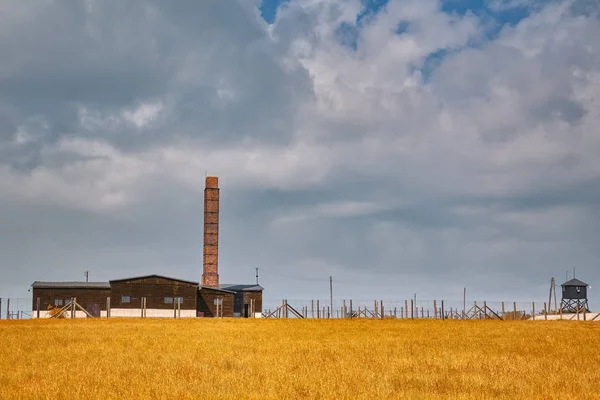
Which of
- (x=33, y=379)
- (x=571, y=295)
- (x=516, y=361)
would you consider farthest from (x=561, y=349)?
(x=571, y=295)

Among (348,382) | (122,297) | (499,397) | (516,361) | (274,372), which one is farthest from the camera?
(122,297)

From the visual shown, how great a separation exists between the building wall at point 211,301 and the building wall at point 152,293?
271cm

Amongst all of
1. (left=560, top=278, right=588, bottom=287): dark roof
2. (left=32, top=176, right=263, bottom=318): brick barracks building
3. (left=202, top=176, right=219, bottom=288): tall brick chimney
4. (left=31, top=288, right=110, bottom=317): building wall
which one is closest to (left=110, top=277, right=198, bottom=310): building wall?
(left=32, top=176, right=263, bottom=318): brick barracks building

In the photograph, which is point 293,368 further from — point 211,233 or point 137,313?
point 211,233

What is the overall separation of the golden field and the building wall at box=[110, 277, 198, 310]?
45.4 m

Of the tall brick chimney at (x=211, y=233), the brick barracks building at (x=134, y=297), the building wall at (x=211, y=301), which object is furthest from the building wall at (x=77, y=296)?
the tall brick chimney at (x=211, y=233)

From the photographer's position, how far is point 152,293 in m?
80.4

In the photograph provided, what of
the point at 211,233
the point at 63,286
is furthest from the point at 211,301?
the point at 63,286

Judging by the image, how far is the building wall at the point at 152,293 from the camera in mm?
79625

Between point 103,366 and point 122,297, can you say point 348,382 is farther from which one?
point 122,297

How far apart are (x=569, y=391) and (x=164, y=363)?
1255cm

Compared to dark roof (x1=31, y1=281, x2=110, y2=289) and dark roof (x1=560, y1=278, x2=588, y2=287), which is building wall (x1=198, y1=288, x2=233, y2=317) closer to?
dark roof (x1=31, y1=281, x2=110, y2=289)

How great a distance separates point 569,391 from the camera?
17062mm

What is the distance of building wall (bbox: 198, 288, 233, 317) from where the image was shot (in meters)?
84.1
